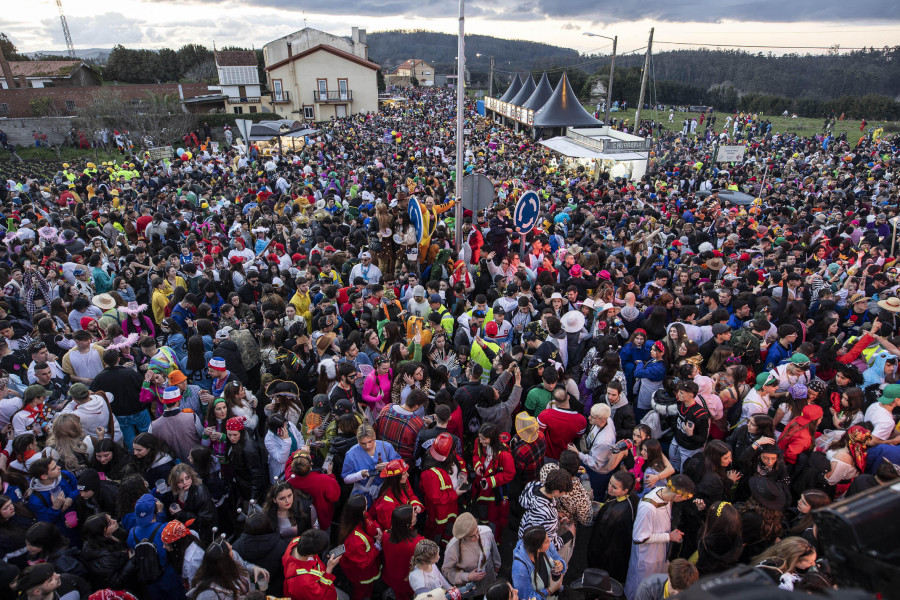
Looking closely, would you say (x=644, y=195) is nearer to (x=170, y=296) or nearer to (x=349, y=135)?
(x=170, y=296)

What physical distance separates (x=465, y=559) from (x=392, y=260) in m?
6.30

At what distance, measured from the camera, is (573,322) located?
19.0ft

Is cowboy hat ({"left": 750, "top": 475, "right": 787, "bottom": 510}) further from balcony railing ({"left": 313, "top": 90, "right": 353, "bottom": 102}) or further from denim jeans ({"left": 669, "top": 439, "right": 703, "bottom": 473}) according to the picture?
balcony railing ({"left": 313, "top": 90, "right": 353, "bottom": 102})

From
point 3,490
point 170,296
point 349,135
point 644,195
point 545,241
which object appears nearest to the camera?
point 3,490

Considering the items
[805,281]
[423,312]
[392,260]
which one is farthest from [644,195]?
[423,312]

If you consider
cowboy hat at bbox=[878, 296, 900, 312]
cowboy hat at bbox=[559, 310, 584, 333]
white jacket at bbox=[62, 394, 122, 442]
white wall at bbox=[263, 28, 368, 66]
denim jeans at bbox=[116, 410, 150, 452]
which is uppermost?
white wall at bbox=[263, 28, 368, 66]

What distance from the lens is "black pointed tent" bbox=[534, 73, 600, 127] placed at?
94.0 ft

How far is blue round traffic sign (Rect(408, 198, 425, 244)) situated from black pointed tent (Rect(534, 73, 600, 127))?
22.5m

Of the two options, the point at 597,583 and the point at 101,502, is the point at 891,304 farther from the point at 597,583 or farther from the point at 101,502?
the point at 101,502

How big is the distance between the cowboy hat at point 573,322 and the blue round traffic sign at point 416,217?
3.66 metres

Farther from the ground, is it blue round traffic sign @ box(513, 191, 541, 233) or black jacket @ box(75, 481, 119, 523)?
blue round traffic sign @ box(513, 191, 541, 233)

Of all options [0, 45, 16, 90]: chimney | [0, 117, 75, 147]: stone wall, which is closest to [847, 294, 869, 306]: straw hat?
[0, 117, 75, 147]: stone wall

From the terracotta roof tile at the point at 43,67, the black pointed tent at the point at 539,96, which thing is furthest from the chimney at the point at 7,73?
the black pointed tent at the point at 539,96

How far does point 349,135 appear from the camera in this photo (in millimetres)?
28312
